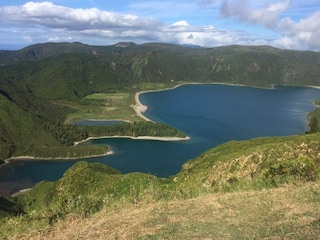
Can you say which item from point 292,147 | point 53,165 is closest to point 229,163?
point 292,147

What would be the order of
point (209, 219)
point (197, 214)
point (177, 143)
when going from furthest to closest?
point (177, 143), point (197, 214), point (209, 219)

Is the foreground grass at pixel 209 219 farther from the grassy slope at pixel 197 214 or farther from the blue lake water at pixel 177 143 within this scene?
the blue lake water at pixel 177 143

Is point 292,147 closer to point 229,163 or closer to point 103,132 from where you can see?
point 229,163

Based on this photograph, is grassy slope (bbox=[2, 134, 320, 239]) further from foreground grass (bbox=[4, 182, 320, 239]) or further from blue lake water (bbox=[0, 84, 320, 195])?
blue lake water (bbox=[0, 84, 320, 195])

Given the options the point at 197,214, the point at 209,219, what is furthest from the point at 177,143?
the point at 209,219

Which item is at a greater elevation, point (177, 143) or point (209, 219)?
point (209, 219)

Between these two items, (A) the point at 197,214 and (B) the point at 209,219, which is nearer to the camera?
(B) the point at 209,219

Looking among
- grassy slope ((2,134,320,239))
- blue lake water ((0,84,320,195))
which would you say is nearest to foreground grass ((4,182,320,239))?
grassy slope ((2,134,320,239))

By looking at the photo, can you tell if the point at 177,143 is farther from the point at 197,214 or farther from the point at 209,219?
the point at 209,219

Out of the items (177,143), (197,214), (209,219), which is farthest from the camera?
(177,143)
